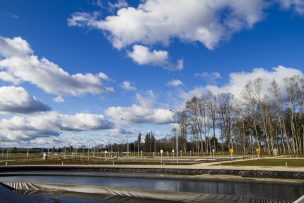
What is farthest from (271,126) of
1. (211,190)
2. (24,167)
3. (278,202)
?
(278,202)

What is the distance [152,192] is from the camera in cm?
2491

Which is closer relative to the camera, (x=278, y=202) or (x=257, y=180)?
(x=278, y=202)

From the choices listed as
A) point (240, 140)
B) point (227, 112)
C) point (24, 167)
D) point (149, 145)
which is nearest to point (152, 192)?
point (24, 167)

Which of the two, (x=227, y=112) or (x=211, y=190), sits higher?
(x=227, y=112)

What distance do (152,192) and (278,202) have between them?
26.6 ft

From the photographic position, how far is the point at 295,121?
92.4m

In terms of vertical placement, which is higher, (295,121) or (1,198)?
(295,121)

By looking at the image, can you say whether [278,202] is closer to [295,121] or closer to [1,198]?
[1,198]

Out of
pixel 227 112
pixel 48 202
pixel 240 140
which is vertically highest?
pixel 227 112

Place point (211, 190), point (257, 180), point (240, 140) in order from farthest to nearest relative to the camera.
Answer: point (240, 140) → point (257, 180) → point (211, 190)

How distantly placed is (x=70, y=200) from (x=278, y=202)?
44.8 feet

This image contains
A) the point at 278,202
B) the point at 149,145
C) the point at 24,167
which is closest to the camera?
the point at 278,202

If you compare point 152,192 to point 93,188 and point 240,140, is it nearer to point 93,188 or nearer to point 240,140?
point 93,188

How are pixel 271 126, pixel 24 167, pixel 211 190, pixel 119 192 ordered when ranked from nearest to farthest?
1. pixel 119 192
2. pixel 211 190
3. pixel 24 167
4. pixel 271 126
